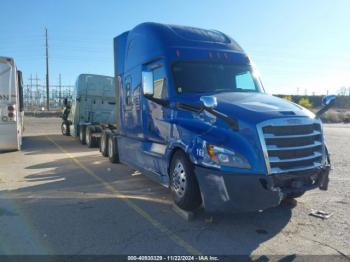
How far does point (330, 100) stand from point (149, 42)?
3.51 meters

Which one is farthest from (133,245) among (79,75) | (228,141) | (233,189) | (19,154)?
(79,75)

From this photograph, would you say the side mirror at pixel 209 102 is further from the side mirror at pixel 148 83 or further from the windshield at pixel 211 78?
the side mirror at pixel 148 83

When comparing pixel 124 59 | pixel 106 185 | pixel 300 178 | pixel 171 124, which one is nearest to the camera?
pixel 300 178

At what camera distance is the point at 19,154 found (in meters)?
13.0

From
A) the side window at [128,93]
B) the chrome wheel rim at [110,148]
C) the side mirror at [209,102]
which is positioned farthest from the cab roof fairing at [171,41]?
the chrome wheel rim at [110,148]

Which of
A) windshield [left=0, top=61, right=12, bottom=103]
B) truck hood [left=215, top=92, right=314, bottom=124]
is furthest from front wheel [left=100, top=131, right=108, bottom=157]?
truck hood [left=215, top=92, right=314, bottom=124]

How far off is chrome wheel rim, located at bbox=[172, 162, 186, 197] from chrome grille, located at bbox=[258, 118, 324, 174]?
139cm

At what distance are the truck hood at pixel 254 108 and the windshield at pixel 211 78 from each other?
487 millimetres

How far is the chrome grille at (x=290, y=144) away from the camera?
4.89 m

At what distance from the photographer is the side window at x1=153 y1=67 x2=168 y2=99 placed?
252 inches

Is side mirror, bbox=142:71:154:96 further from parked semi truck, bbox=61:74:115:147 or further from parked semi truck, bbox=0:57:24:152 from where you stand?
parked semi truck, bbox=61:74:115:147

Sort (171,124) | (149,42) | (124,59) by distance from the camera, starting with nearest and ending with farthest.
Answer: (171,124) < (149,42) < (124,59)

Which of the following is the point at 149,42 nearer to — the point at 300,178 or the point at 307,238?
the point at 300,178

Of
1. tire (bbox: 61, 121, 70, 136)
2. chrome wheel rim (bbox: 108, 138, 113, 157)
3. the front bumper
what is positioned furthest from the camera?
tire (bbox: 61, 121, 70, 136)
